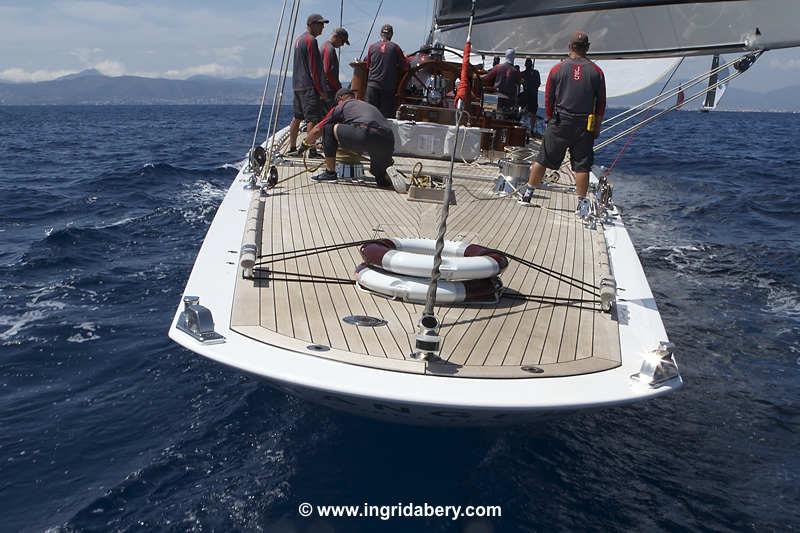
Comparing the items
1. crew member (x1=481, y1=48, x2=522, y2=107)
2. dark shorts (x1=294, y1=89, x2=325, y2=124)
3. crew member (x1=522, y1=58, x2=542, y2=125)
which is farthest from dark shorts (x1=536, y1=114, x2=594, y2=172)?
crew member (x1=522, y1=58, x2=542, y2=125)

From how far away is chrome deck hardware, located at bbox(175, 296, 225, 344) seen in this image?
3.79m

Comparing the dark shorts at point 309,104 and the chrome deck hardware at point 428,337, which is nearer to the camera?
the chrome deck hardware at point 428,337

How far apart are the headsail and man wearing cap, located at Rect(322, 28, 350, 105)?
3.33 metres

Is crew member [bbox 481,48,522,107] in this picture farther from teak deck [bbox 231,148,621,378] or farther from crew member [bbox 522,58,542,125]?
teak deck [bbox 231,148,621,378]

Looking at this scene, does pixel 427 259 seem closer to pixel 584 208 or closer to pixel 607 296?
pixel 607 296

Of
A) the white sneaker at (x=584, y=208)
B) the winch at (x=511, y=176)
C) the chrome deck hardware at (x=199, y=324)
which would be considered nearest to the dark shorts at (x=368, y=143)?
the winch at (x=511, y=176)

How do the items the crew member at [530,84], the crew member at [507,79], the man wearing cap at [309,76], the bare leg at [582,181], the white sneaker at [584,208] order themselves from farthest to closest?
the crew member at [530,84] → the crew member at [507,79] → the man wearing cap at [309,76] → the bare leg at [582,181] → the white sneaker at [584,208]

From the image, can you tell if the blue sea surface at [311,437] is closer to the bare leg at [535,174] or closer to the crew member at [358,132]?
the bare leg at [535,174]

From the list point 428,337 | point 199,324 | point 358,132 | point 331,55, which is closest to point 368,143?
point 358,132

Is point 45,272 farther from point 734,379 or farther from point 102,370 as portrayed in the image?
point 734,379

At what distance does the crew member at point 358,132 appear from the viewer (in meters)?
7.36

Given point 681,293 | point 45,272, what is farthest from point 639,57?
point 45,272

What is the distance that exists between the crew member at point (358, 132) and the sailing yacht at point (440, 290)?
26cm

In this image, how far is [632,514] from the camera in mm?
3973
